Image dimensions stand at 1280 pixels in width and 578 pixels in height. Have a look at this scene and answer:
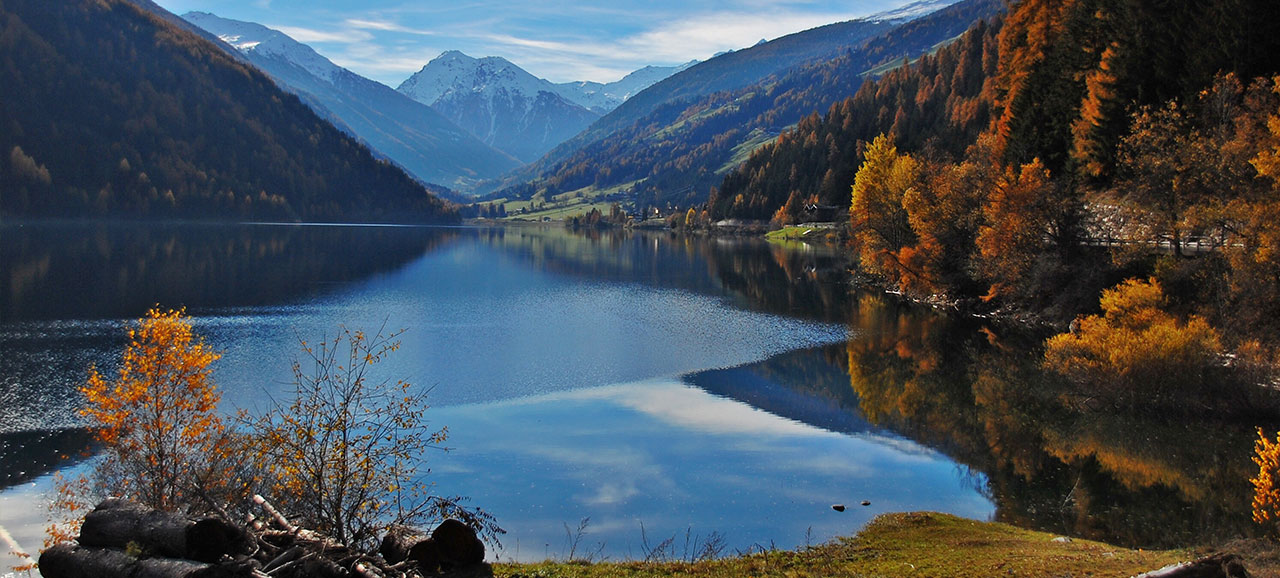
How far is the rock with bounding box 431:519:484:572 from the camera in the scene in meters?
14.2

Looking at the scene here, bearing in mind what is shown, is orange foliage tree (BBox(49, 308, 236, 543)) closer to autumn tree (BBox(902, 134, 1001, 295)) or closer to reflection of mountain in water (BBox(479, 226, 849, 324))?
reflection of mountain in water (BBox(479, 226, 849, 324))

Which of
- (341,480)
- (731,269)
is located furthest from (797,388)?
(731,269)

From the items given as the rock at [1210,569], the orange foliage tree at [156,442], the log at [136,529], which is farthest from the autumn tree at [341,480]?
the rock at [1210,569]

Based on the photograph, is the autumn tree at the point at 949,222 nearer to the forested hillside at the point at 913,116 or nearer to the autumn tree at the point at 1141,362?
the autumn tree at the point at 1141,362

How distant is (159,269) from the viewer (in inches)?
3430

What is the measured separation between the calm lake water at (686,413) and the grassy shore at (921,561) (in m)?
2.20

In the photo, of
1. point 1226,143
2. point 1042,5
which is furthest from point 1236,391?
point 1042,5

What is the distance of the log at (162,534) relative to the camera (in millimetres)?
12641

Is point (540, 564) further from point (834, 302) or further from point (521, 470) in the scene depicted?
point (834, 302)

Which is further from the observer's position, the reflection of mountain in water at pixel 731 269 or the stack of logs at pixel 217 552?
the reflection of mountain in water at pixel 731 269

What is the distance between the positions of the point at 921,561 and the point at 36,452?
27721mm

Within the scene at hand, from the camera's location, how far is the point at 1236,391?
32.2 m

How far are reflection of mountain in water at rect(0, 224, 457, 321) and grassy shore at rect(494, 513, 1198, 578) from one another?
170 feet

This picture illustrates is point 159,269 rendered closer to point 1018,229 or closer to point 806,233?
point 1018,229
